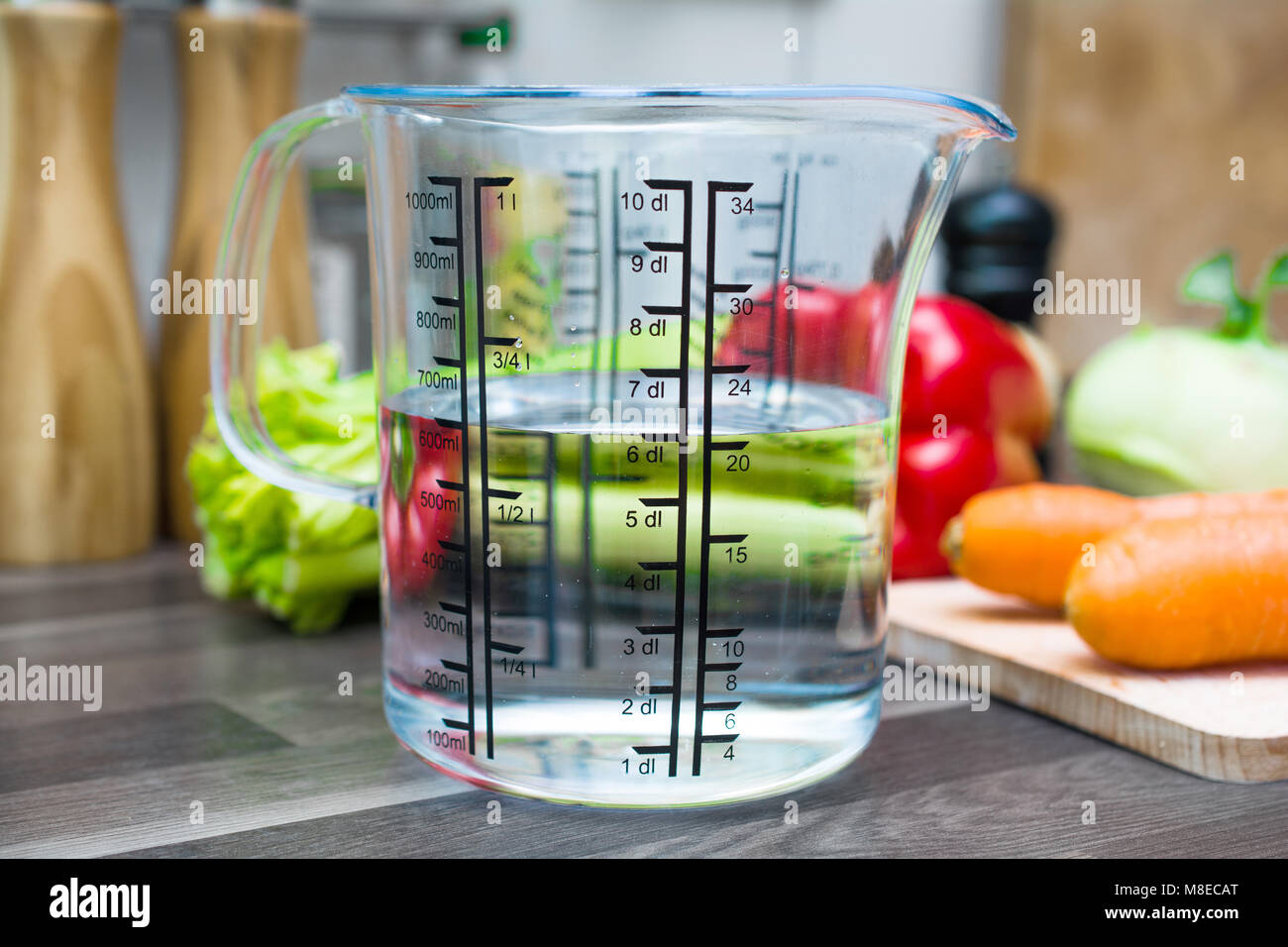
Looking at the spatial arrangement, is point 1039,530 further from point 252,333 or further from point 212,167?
point 212,167

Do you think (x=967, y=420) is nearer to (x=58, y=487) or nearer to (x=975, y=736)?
(x=975, y=736)

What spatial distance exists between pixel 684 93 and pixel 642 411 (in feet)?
0.40

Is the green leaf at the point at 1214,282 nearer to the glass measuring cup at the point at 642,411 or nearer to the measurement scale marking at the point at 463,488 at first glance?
the glass measuring cup at the point at 642,411

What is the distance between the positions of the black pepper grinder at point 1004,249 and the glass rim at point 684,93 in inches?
30.5

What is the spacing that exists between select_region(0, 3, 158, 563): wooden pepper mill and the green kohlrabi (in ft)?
2.40

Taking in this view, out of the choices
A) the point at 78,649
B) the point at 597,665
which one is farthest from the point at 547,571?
the point at 78,649

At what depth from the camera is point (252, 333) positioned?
0.61 m

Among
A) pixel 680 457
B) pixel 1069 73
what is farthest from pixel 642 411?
pixel 1069 73

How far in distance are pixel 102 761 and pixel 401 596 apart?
15cm

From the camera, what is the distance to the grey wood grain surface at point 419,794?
0.49 m

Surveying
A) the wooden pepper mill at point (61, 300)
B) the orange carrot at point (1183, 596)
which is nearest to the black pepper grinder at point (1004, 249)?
the orange carrot at point (1183, 596)

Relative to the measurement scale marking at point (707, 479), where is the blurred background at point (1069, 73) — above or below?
above

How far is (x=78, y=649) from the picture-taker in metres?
0.72

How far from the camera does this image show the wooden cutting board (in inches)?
22.2
